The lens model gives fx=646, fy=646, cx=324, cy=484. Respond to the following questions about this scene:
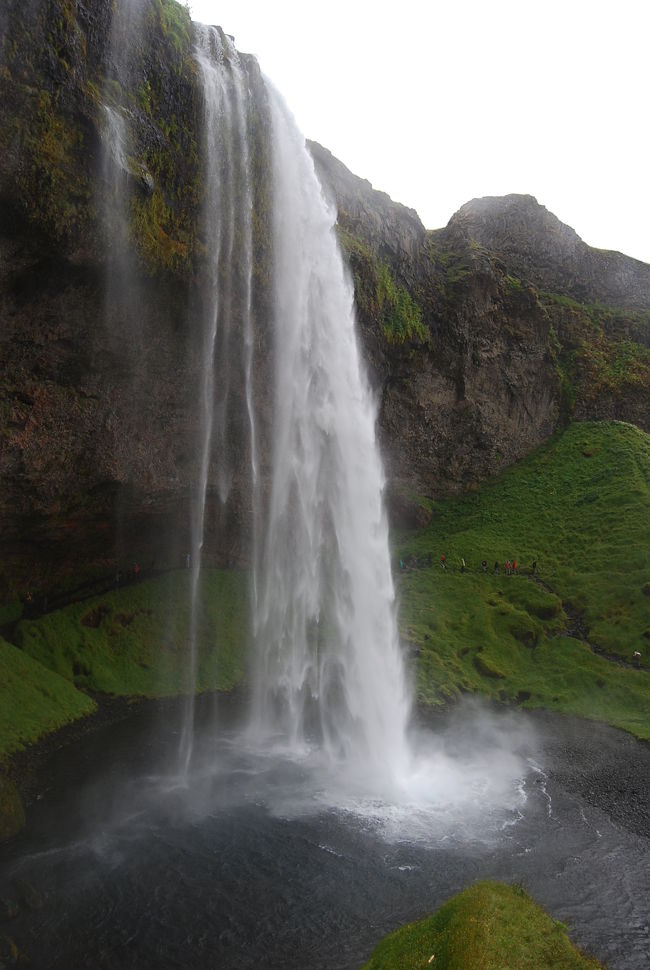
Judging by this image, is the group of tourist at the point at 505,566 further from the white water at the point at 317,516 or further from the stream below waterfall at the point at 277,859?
the stream below waterfall at the point at 277,859

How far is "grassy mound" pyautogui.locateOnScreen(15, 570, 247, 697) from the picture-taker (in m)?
30.8

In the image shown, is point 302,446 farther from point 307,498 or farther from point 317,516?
point 317,516

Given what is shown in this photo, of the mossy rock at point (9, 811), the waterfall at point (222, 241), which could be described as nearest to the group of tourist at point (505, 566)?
the waterfall at point (222, 241)

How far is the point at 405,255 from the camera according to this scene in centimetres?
5200

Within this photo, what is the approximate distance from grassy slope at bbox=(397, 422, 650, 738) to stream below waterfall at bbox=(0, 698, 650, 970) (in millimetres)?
8663

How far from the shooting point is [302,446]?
108ft

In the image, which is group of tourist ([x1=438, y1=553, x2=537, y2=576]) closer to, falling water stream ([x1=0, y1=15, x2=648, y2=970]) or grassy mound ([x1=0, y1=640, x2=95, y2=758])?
falling water stream ([x1=0, y1=15, x2=648, y2=970])

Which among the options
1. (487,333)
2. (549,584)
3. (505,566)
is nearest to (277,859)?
(549,584)

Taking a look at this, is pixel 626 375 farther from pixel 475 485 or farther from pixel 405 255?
pixel 405 255

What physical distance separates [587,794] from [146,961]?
15357 millimetres

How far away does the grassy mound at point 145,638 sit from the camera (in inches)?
1213

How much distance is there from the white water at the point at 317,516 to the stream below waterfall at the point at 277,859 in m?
5.36

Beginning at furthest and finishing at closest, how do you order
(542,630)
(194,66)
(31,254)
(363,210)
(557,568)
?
(363,210), (557,568), (542,630), (194,66), (31,254)

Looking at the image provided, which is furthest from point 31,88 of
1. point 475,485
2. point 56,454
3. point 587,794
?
point 475,485
